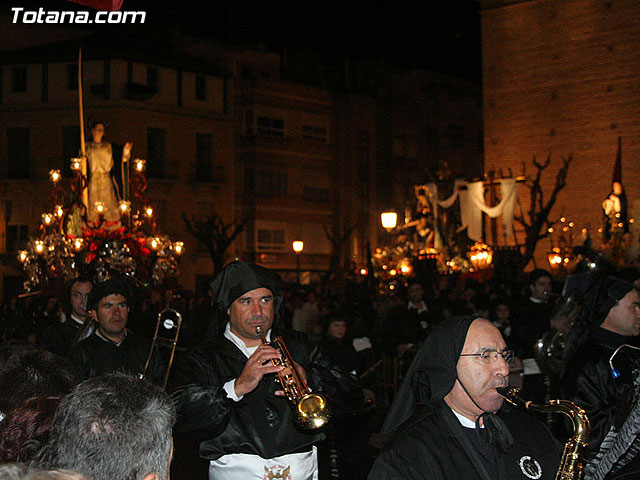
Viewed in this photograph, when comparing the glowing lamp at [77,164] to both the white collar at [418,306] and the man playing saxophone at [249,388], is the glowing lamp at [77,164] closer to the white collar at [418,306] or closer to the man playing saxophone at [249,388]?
the white collar at [418,306]

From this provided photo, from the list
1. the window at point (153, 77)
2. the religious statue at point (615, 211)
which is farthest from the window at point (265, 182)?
the religious statue at point (615, 211)

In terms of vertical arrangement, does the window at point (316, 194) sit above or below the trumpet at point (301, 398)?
above

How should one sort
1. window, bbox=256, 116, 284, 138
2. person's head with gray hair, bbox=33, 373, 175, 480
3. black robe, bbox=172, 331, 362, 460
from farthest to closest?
window, bbox=256, 116, 284, 138 < black robe, bbox=172, 331, 362, 460 < person's head with gray hair, bbox=33, 373, 175, 480

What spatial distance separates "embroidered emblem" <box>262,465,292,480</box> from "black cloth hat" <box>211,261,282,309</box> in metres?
0.94

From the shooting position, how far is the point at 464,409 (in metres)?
3.49

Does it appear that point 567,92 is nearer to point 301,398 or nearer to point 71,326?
point 71,326

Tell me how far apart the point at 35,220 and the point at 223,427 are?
33.9 m

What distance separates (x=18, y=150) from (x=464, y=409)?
120 ft

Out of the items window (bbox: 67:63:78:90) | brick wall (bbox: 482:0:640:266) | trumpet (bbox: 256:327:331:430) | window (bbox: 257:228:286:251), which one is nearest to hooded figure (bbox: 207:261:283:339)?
trumpet (bbox: 256:327:331:430)

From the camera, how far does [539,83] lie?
27.5 metres

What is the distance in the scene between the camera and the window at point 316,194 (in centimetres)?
4162

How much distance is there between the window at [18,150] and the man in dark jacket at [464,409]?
119 feet

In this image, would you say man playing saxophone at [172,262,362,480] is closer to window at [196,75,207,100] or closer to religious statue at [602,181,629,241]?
religious statue at [602,181,629,241]

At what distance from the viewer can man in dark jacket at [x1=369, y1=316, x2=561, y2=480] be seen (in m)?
3.38
